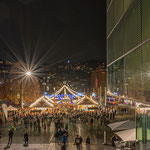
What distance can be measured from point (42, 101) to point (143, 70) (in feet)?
62.2

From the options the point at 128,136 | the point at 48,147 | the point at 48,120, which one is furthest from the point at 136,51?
the point at 48,120

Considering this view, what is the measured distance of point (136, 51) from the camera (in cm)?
1620

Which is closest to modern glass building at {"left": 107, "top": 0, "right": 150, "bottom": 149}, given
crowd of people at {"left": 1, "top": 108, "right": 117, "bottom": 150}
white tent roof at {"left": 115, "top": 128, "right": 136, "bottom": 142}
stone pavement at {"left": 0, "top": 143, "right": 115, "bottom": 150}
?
white tent roof at {"left": 115, "top": 128, "right": 136, "bottom": 142}

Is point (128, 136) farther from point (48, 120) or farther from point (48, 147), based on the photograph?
point (48, 120)

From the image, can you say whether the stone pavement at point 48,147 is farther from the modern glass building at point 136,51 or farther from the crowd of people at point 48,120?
the crowd of people at point 48,120

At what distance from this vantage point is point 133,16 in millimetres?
17125

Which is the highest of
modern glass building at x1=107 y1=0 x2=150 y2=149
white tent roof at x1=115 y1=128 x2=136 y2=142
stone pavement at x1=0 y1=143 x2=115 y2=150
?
modern glass building at x1=107 y1=0 x2=150 y2=149

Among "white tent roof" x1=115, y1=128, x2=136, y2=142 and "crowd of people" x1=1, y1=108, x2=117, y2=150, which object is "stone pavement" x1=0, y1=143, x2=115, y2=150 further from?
"crowd of people" x1=1, y1=108, x2=117, y2=150

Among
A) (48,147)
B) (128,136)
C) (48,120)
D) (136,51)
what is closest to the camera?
(128,136)

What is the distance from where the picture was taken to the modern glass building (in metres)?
12.2

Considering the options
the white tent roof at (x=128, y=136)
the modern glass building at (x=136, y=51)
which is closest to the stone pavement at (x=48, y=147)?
the white tent roof at (x=128, y=136)

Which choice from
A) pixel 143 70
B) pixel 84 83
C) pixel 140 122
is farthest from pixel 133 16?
pixel 84 83

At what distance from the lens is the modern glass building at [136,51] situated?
1220 centimetres

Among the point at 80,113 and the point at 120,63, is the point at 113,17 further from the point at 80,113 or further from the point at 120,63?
the point at 80,113
